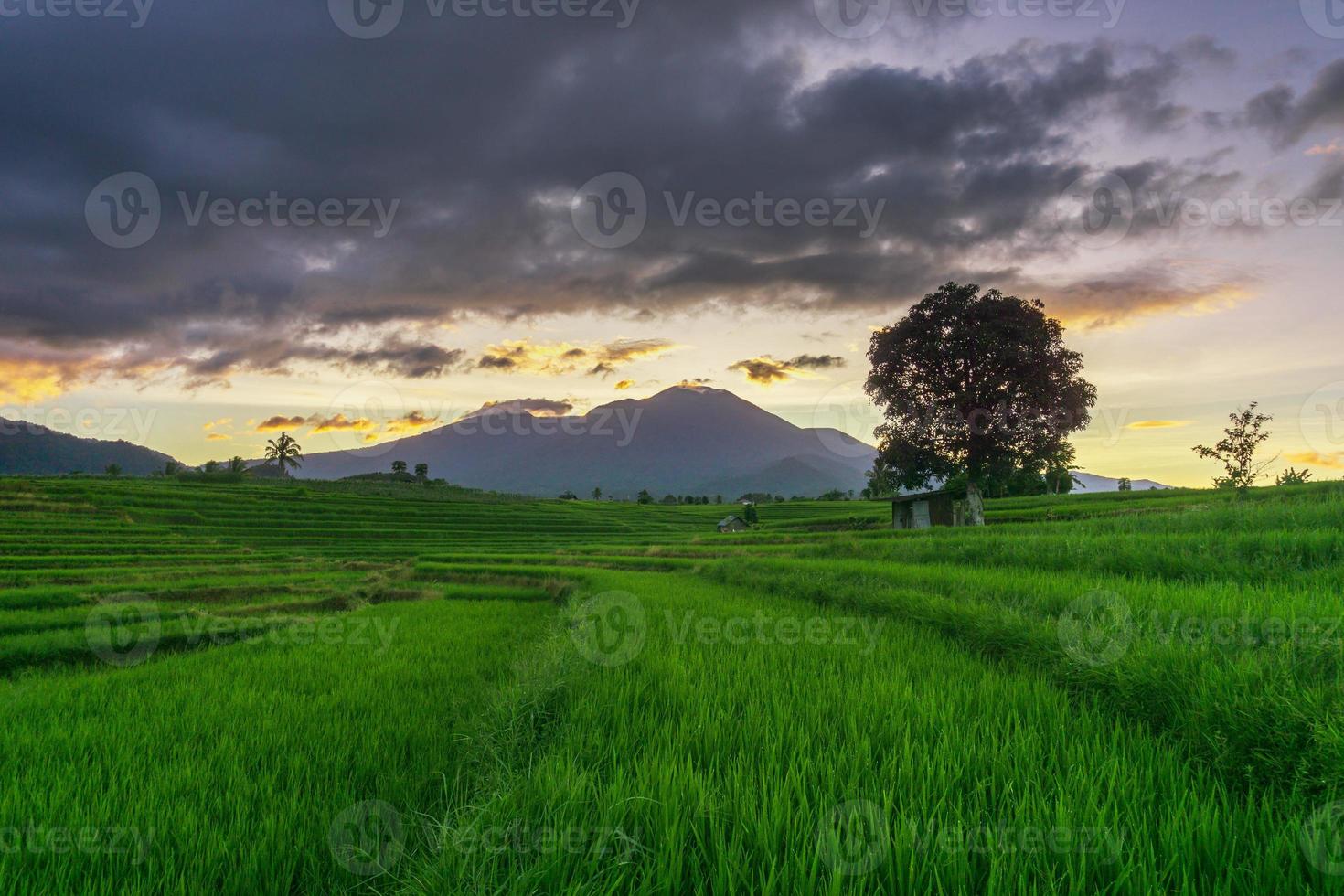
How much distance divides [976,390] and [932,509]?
11.3 meters

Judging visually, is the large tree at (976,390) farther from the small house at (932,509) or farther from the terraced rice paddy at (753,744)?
the terraced rice paddy at (753,744)

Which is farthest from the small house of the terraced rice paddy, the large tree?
the terraced rice paddy

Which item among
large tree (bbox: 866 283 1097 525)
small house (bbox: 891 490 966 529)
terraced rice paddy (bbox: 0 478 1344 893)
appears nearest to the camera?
terraced rice paddy (bbox: 0 478 1344 893)

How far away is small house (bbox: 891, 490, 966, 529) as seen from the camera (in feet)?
121

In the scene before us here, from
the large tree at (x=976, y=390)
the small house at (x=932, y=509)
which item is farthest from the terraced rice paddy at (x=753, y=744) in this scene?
the small house at (x=932, y=509)

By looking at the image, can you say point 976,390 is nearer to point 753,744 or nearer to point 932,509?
point 932,509

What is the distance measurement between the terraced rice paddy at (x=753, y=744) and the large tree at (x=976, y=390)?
1847 centimetres

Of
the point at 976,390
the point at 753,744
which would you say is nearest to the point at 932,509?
the point at 976,390

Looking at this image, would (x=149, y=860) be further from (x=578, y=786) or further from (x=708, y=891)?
(x=708, y=891)

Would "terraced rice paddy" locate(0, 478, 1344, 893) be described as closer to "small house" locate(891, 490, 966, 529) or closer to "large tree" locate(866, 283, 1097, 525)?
"large tree" locate(866, 283, 1097, 525)

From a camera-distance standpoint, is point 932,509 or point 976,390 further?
point 932,509

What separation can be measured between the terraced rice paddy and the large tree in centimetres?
1847

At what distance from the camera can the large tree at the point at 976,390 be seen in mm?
29109

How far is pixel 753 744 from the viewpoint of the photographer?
360cm
